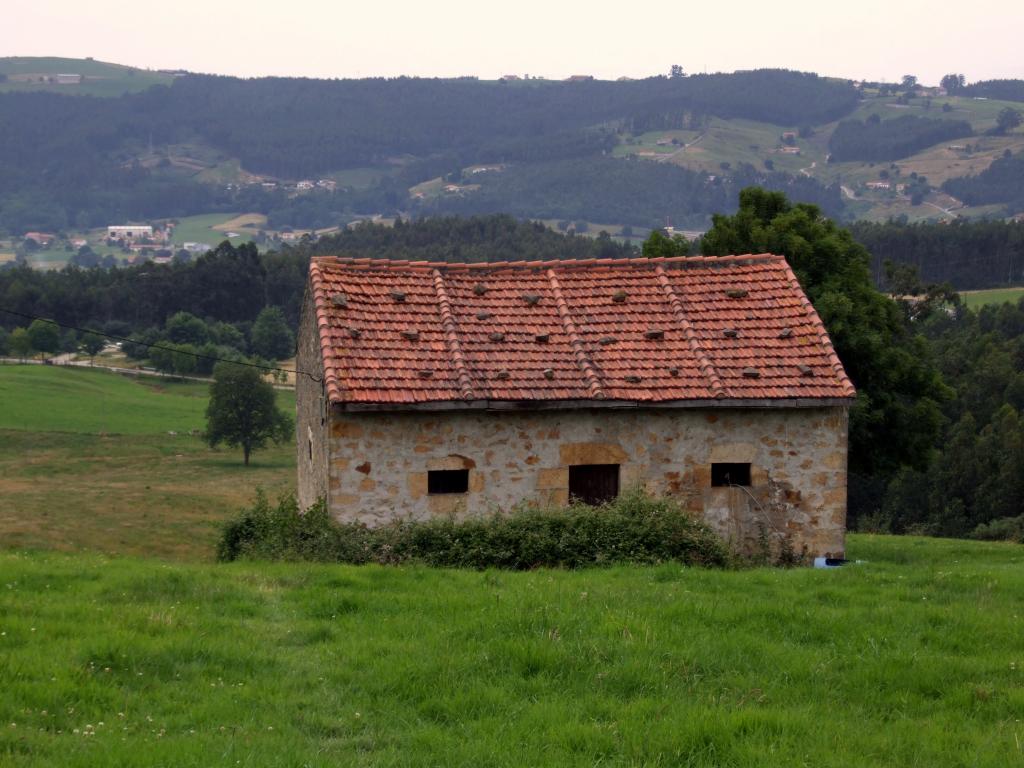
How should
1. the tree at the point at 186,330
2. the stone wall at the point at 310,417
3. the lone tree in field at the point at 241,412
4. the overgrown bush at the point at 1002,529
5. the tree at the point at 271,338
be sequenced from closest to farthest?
the stone wall at the point at 310,417 < the overgrown bush at the point at 1002,529 < the lone tree in field at the point at 241,412 < the tree at the point at 186,330 < the tree at the point at 271,338

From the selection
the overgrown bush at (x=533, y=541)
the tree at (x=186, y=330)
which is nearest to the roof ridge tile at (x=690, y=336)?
the overgrown bush at (x=533, y=541)

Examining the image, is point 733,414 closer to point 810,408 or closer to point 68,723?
point 810,408

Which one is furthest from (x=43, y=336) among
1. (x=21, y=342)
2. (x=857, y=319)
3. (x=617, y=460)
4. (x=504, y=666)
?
(x=504, y=666)

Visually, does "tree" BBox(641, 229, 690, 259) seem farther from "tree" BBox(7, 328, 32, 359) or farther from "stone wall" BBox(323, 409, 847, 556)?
"tree" BBox(7, 328, 32, 359)

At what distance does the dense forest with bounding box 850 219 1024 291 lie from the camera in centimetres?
9500

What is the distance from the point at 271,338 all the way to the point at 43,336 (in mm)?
16835

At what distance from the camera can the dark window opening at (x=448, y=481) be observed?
49.8 ft

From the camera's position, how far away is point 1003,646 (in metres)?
9.03

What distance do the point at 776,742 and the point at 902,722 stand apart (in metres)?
0.95

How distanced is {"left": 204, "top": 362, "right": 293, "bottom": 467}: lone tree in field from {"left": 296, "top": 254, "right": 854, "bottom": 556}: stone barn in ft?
158

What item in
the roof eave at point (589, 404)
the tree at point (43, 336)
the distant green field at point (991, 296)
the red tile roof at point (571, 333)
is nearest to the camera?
the roof eave at point (589, 404)

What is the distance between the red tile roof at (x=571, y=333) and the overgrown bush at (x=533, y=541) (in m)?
1.70

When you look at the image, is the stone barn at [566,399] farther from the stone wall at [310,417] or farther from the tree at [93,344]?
the tree at [93,344]

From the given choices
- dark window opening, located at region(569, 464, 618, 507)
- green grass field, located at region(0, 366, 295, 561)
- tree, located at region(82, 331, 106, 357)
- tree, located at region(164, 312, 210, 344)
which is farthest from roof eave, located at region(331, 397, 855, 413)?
tree, located at region(82, 331, 106, 357)
